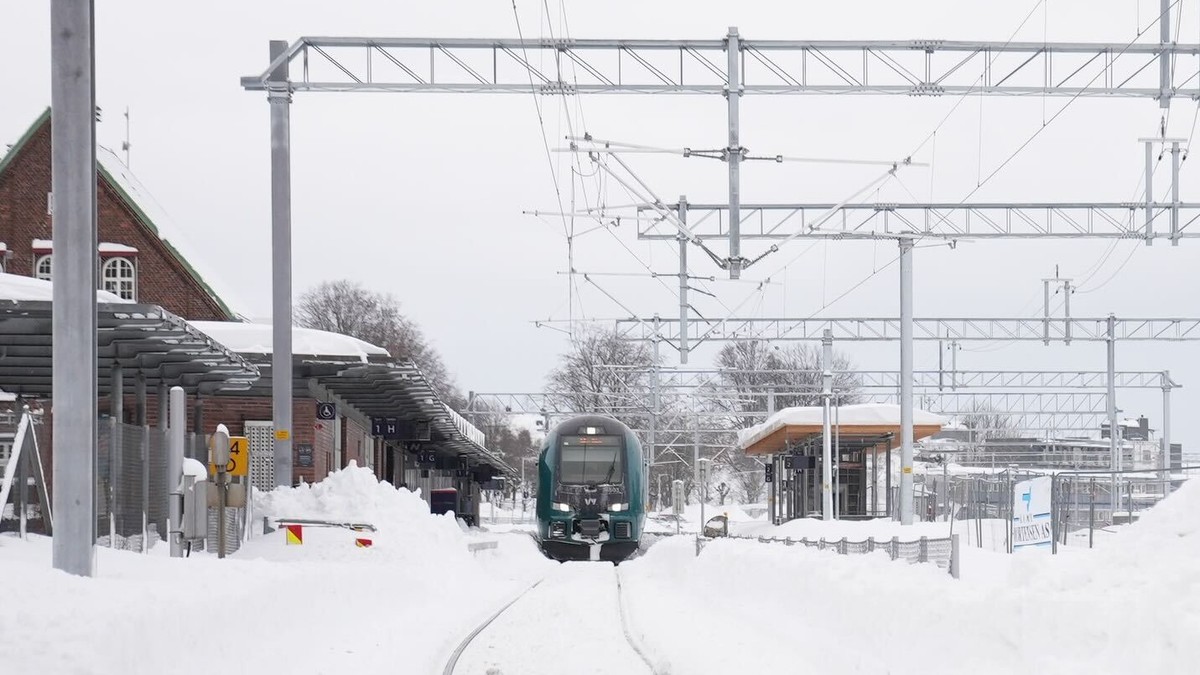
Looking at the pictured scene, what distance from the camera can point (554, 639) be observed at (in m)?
16.6

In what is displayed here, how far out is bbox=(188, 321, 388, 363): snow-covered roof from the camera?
30406 mm

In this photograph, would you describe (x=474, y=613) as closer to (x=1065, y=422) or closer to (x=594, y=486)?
(x=594, y=486)

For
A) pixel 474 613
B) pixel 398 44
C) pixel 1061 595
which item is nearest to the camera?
pixel 1061 595

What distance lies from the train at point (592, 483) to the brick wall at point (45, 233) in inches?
512

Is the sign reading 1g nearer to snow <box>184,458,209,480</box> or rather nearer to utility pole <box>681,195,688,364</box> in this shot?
snow <box>184,458,209,480</box>

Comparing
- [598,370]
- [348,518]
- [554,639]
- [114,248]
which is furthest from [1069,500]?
[598,370]

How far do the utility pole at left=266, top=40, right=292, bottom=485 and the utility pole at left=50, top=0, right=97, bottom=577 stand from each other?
10.6 m

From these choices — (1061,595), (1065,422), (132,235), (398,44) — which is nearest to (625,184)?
(398,44)

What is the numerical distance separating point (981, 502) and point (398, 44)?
16354 millimetres

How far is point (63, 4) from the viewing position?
12.8 meters

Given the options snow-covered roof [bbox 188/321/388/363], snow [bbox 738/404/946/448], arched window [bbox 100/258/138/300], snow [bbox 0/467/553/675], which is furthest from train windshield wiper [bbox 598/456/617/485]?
arched window [bbox 100/258/138/300]

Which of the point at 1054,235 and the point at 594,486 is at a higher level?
the point at 1054,235

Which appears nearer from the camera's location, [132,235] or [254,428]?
[254,428]

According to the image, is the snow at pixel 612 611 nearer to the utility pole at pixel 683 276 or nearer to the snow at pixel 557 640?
the snow at pixel 557 640
